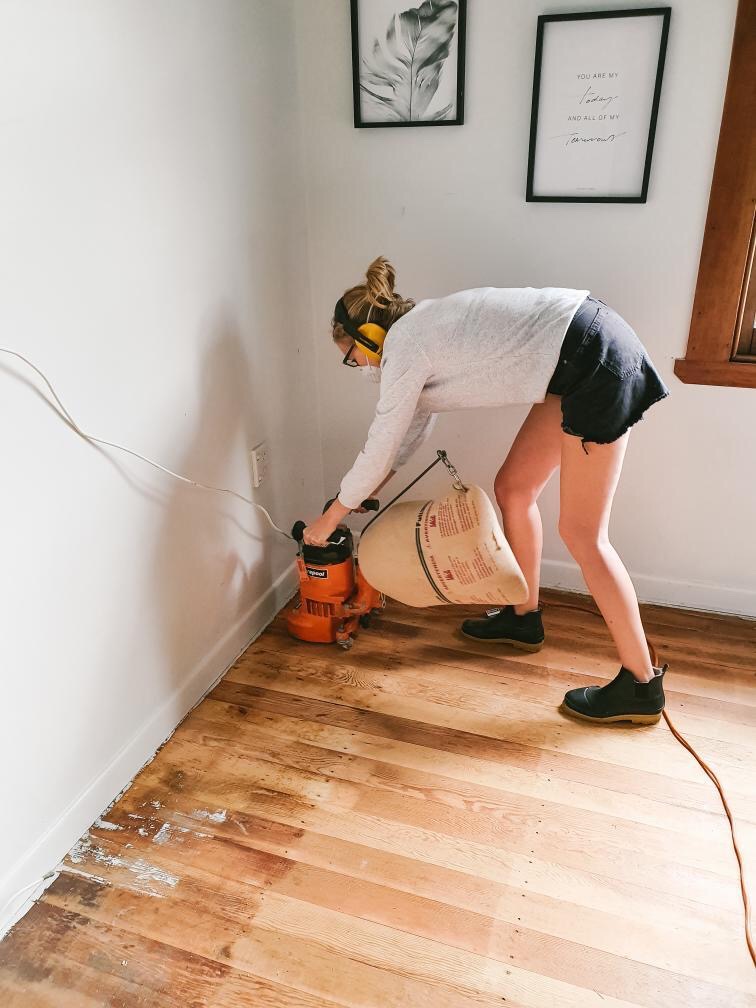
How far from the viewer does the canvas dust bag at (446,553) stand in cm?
176

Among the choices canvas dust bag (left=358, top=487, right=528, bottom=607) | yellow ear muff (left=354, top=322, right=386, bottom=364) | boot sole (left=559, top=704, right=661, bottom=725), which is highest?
yellow ear muff (left=354, top=322, right=386, bottom=364)

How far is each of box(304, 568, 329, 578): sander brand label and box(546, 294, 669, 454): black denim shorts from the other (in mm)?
851

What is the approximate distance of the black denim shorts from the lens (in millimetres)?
1577

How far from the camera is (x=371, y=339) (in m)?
1.69

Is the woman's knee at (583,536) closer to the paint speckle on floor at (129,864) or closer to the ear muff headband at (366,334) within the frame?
the ear muff headband at (366,334)

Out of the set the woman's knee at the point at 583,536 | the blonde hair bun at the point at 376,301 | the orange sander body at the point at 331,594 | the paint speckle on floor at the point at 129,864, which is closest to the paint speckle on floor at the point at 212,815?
the paint speckle on floor at the point at 129,864

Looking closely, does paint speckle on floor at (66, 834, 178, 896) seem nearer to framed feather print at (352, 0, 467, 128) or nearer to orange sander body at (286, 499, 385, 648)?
orange sander body at (286, 499, 385, 648)

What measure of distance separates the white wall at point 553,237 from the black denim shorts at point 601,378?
20.7 inches

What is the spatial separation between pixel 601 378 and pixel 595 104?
0.84 meters

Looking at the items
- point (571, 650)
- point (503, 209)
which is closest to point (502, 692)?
point (571, 650)

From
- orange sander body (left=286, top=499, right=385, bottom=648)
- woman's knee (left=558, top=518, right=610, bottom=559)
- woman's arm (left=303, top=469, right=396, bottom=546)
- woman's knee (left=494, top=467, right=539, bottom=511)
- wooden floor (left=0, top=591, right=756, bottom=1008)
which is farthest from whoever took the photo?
orange sander body (left=286, top=499, right=385, bottom=648)

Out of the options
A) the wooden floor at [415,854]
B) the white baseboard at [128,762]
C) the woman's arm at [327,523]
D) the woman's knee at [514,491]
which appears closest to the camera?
the wooden floor at [415,854]

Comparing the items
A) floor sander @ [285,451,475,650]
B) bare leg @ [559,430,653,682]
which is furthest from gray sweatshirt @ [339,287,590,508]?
floor sander @ [285,451,475,650]

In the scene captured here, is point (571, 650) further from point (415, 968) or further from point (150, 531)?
point (150, 531)
